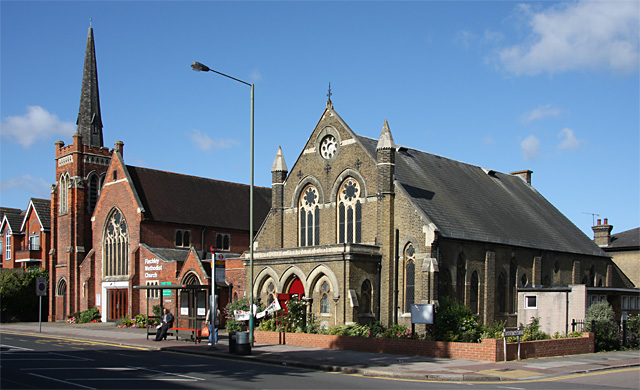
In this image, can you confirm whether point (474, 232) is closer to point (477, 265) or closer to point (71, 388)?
point (477, 265)

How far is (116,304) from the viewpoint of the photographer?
5200 cm

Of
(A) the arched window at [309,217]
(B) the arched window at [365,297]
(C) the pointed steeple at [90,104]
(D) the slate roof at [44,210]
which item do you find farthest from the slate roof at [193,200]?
(B) the arched window at [365,297]

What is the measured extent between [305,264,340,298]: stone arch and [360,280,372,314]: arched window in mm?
1474

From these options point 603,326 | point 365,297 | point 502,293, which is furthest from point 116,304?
point 603,326

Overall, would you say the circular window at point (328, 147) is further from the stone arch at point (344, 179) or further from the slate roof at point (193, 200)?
the slate roof at point (193, 200)

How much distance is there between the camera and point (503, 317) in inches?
1506

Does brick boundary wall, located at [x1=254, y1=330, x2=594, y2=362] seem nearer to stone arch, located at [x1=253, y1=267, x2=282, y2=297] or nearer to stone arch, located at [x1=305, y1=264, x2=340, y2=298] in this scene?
stone arch, located at [x1=305, y1=264, x2=340, y2=298]

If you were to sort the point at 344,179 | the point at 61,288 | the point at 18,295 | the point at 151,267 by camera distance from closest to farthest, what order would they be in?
the point at 344,179 → the point at 151,267 → the point at 18,295 → the point at 61,288

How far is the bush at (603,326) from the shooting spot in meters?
28.4

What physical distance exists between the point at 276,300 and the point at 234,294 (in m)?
9.39

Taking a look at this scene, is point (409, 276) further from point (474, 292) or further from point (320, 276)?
point (474, 292)

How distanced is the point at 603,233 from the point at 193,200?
112ft

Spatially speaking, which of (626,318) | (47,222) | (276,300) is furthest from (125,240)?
(626,318)

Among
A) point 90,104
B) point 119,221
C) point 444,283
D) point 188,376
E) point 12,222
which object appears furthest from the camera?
point 12,222
